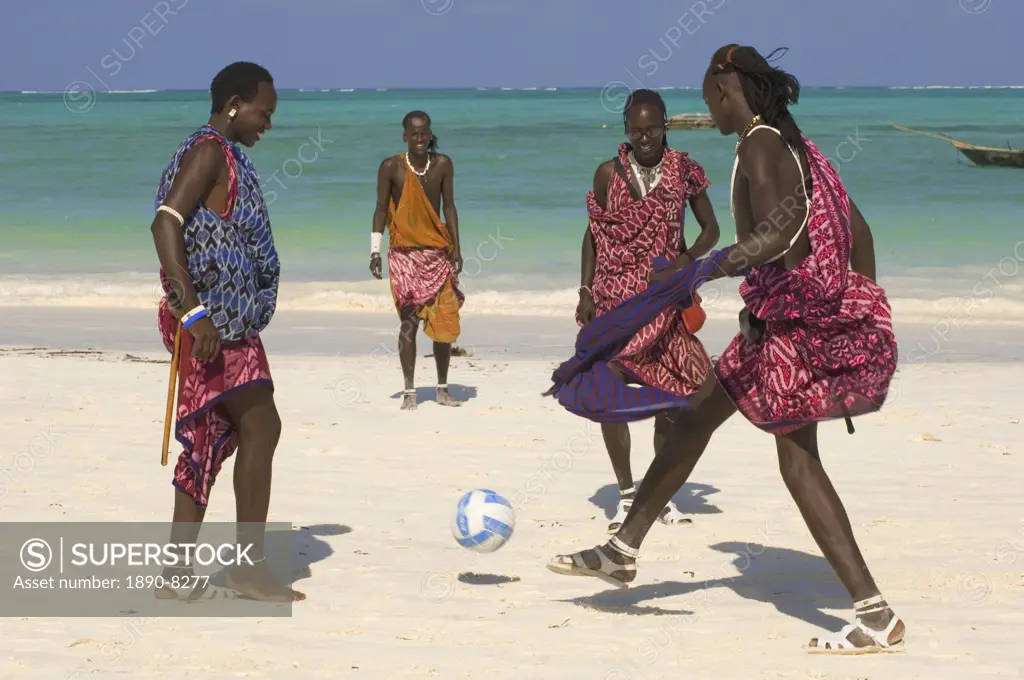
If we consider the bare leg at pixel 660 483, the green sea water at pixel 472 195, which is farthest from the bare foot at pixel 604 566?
the green sea water at pixel 472 195

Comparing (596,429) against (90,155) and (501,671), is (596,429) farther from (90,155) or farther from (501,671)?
(90,155)

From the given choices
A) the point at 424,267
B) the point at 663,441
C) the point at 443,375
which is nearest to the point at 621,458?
the point at 663,441

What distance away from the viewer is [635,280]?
615cm

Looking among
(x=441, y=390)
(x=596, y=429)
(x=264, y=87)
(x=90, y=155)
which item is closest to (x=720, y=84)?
(x=264, y=87)

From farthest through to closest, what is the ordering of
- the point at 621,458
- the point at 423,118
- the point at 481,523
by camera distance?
the point at 423,118 → the point at 621,458 → the point at 481,523

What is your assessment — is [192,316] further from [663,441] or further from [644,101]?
[663,441]

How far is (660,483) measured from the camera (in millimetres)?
4906

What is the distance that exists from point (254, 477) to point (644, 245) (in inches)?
84.4

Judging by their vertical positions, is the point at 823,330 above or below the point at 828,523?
→ above

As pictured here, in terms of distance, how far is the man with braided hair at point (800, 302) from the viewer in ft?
14.1

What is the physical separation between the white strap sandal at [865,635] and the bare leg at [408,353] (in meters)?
5.13

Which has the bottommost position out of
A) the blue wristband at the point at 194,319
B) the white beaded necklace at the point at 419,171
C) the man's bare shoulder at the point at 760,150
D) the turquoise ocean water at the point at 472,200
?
the blue wristband at the point at 194,319

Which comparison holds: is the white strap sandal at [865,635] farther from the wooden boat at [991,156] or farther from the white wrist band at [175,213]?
the wooden boat at [991,156]

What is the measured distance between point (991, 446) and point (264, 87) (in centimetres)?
483
